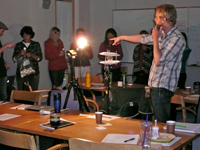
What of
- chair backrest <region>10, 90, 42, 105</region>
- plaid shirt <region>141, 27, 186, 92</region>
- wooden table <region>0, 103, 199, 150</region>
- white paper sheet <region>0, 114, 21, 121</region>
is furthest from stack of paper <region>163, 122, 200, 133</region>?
chair backrest <region>10, 90, 42, 105</region>

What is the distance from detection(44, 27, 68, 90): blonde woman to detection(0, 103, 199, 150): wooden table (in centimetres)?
359

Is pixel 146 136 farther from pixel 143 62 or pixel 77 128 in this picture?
pixel 143 62

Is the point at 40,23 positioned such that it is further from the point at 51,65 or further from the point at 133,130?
the point at 133,130

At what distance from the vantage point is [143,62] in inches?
271

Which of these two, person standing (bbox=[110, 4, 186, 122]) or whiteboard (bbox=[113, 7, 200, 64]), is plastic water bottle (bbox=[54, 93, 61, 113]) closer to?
person standing (bbox=[110, 4, 186, 122])

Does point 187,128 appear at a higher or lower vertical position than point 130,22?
lower

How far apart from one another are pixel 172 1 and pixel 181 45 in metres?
4.59

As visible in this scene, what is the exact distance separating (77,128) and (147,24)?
5363 millimetres

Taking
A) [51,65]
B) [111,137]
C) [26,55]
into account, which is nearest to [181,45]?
[111,137]

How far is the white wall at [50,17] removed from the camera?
6.67 m

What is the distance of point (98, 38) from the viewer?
8.65 metres

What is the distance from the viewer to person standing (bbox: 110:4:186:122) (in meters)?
3.12

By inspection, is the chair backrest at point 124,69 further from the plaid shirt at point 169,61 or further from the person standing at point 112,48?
the plaid shirt at point 169,61

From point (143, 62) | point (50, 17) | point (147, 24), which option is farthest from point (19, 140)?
point (147, 24)
